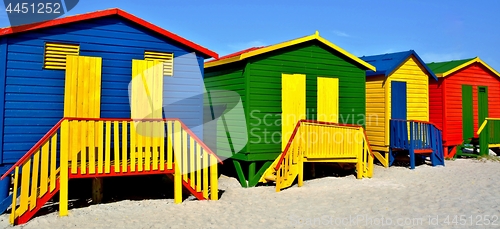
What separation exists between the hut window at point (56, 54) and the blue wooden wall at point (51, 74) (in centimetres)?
10

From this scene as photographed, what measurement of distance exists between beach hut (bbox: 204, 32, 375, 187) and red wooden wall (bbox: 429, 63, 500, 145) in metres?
4.93

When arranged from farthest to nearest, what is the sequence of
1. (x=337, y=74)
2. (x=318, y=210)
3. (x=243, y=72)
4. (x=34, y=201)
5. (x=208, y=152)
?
(x=337, y=74)
(x=243, y=72)
(x=208, y=152)
(x=318, y=210)
(x=34, y=201)

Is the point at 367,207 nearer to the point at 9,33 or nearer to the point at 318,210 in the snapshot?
the point at 318,210

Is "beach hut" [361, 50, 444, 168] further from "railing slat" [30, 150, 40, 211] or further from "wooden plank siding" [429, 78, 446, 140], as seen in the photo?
"railing slat" [30, 150, 40, 211]

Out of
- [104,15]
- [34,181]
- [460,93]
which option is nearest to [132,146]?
[34,181]

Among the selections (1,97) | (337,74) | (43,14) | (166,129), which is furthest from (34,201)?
(337,74)

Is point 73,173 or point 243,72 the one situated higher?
point 243,72

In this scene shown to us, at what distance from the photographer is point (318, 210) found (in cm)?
820

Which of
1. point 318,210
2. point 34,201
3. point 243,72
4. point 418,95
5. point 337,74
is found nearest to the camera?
point 34,201

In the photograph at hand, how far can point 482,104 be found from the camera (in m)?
17.4

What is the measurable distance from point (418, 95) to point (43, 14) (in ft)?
40.8

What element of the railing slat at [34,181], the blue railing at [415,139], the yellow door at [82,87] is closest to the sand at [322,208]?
the railing slat at [34,181]

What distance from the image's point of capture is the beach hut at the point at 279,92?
11.0m

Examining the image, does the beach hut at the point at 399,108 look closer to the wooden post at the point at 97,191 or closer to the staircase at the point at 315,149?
the staircase at the point at 315,149
